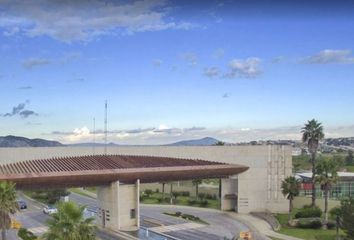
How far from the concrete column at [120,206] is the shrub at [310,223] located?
21.0 metres

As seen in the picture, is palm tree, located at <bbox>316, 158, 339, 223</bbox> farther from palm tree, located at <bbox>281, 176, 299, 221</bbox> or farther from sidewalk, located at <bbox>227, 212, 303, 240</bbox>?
sidewalk, located at <bbox>227, 212, 303, 240</bbox>

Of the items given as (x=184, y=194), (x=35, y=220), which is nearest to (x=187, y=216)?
(x=35, y=220)

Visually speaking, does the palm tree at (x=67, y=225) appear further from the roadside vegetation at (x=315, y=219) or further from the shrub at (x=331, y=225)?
the shrub at (x=331, y=225)

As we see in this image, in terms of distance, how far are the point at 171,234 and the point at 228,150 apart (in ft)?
62.0

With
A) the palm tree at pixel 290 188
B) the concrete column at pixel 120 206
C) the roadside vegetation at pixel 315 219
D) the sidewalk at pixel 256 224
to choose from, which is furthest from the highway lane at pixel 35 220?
the palm tree at pixel 290 188

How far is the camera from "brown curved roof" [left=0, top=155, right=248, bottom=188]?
5444 centimetres

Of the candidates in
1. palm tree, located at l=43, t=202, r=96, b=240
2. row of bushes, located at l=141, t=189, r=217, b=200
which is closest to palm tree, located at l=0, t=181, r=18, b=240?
palm tree, located at l=43, t=202, r=96, b=240

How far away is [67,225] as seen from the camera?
3216 cm

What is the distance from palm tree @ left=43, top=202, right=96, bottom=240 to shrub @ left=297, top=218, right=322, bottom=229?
35.8m

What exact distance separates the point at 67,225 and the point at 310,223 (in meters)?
37.5

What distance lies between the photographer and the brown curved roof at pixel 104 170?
54438 mm

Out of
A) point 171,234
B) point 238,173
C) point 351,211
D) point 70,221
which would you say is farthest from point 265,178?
point 70,221

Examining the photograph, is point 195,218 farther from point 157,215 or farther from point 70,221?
point 70,221

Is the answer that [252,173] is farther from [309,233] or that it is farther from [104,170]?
[104,170]
